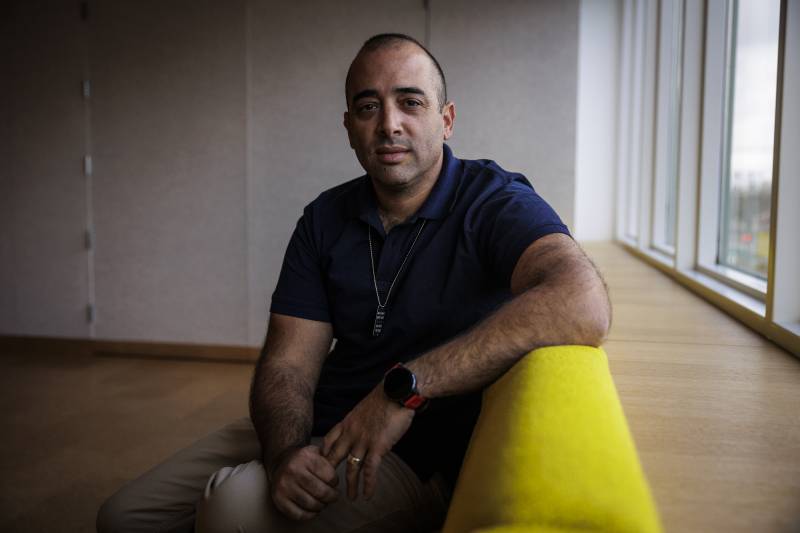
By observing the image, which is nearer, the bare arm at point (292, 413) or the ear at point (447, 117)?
the bare arm at point (292, 413)

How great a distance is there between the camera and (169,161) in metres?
4.42

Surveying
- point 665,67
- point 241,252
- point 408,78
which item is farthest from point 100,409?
point 665,67

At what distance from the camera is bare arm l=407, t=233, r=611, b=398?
1074 millimetres

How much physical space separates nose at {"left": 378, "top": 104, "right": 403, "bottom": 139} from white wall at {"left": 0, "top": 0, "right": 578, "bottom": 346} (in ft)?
8.15

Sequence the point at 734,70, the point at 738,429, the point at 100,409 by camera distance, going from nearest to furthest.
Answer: the point at 738,429 → the point at 734,70 → the point at 100,409

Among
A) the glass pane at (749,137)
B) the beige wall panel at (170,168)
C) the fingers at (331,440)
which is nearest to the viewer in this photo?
the fingers at (331,440)

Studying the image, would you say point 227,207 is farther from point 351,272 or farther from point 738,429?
point 738,429

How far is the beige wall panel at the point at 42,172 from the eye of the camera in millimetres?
4520

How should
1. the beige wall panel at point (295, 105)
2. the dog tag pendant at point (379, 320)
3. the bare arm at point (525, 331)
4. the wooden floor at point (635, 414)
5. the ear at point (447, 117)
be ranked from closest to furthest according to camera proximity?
1. the wooden floor at point (635, 414)
2. the bare arm at point (525, 331)
3. the dog tag pendant at point (379, 320)
4. the ear at point (447, 117)
5. the beige wall panel at point (295, 105)

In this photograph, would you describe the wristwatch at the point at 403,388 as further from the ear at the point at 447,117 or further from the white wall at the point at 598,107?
the white wall at the point at 598,107

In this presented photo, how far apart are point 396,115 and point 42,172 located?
3.95 metres

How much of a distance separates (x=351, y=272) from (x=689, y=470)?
2.84 feet

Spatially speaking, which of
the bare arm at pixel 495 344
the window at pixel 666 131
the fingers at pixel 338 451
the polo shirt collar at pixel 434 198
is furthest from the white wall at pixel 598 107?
the fingers at pixel 338 451

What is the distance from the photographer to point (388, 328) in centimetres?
144
